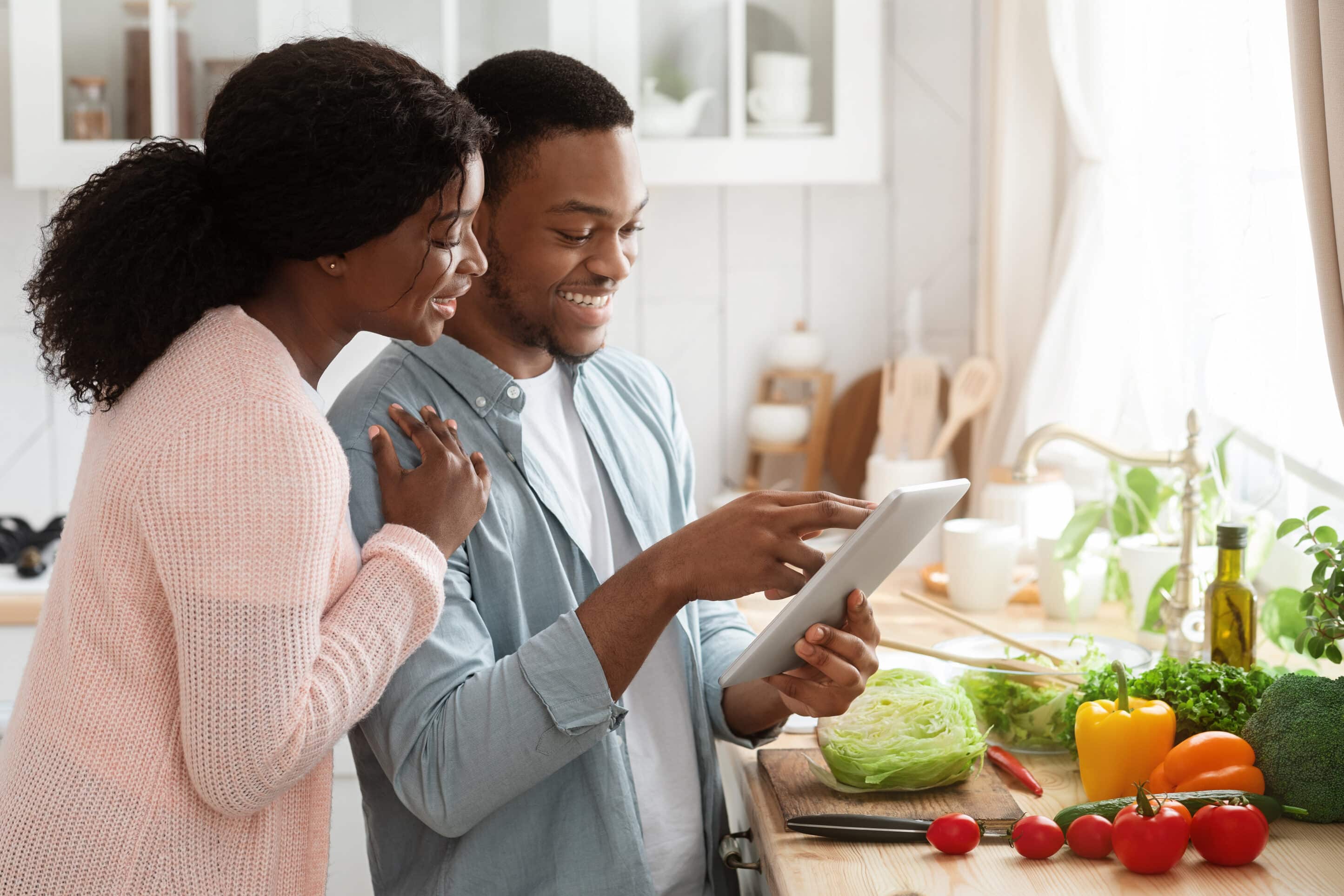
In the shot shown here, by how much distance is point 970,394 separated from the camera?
2.51 metres

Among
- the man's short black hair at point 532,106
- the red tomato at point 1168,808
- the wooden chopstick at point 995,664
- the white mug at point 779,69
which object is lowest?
the red tomato at point 1168,808

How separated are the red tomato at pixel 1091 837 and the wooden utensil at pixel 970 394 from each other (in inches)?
58.4

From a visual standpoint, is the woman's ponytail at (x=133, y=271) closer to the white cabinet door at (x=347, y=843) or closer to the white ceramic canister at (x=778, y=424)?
the white cabinet door at (x=347, y=843)

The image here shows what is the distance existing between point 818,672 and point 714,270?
1.67 m

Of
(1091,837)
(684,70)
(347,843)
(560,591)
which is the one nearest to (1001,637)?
(1091,837)

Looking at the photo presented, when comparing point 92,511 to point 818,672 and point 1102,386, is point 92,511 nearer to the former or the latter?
point 818,672

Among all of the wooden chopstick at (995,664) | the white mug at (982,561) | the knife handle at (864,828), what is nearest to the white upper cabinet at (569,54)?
the white mug at (982,561)

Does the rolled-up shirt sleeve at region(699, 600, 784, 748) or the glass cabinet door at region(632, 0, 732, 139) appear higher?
the glass cabinet door at region(632, 0, 732, 139)

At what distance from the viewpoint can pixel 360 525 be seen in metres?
1.08

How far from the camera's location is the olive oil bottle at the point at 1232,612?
1356 mm

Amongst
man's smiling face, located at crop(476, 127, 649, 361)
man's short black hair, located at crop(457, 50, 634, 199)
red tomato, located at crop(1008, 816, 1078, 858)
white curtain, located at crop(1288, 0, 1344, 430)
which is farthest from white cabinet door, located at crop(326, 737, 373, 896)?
white curtain, located at crop(1288, 0, 1344, 430)

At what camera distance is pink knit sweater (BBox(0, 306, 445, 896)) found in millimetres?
863

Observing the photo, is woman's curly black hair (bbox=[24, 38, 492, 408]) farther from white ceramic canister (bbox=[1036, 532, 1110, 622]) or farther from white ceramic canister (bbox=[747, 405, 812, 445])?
white ceramic canister (bbox=[747, 405, 812, 445])

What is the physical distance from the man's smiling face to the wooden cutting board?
19.5 inches
